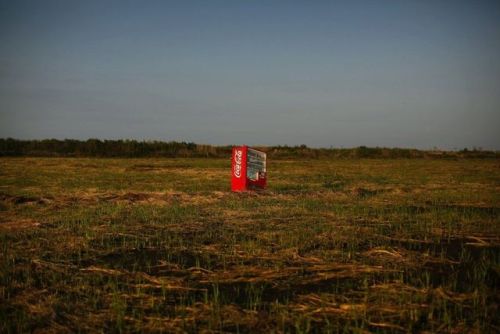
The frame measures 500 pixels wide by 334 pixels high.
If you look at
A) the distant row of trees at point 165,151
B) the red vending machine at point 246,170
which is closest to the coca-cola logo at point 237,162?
the red vending machine at point 246,170

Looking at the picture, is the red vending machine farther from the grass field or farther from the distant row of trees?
the distant row of trees

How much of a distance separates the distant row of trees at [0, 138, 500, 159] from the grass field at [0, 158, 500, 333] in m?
32.0

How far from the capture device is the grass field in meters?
3.52

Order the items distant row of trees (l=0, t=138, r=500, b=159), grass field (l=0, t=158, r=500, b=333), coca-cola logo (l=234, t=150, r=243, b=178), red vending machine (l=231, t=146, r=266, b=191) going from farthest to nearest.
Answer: distant row of trees (l=0, t=138, r=500, b=159) < coca-cola logo (l=234, t=150, r=243, b=178) < red vending machine (l=231, t=146, r=266, b=191) < grass field (l=0, t=158, r=500, b=333)

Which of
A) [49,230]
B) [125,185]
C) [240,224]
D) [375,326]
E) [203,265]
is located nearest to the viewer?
[375,326]

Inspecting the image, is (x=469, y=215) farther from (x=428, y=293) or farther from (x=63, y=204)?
(x=63, y=204)

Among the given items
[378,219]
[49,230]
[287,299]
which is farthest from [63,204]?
[287,299]

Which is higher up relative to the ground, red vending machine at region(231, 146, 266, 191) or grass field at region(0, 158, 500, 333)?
red vending machine at region(231, 146, 266, 191)

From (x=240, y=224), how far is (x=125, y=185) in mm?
8657

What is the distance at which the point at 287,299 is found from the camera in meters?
3.92

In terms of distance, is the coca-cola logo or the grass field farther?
the coca-cola logo

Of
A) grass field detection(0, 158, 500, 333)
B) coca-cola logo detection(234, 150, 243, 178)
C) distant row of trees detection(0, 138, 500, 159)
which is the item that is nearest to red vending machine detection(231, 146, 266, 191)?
coca-cola logo detection(234, 150, 243, 178)

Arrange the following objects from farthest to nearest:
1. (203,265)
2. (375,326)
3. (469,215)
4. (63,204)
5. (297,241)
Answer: (63,204) < (469,215) < (297,241) < (203,265) < (375,326)

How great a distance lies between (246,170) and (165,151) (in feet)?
98.4
